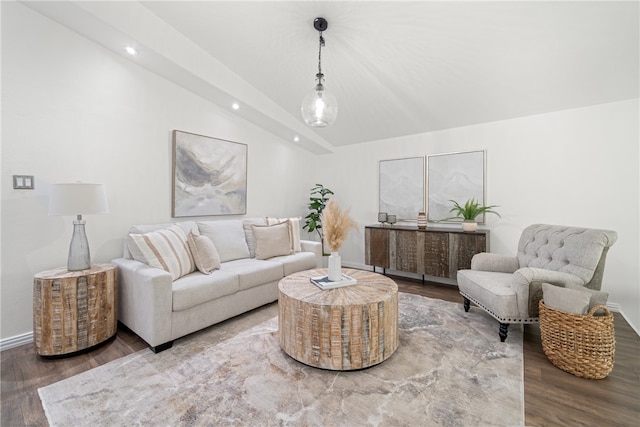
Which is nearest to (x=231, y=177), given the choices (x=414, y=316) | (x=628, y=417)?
(x=414, y=316)

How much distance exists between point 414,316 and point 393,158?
8.32ft

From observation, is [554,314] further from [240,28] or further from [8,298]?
[8,298]

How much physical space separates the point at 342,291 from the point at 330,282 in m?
0.15

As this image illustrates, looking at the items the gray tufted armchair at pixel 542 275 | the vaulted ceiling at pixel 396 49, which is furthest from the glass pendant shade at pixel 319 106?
the gray tufted armchair at pixel 542 275

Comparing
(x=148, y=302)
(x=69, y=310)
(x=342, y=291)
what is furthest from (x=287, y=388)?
(x=69, y=310)

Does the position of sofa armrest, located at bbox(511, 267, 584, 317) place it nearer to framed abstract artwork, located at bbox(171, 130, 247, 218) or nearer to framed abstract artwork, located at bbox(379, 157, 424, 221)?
framed abstract artwork, located at bbox(379, 157, 424, 221)

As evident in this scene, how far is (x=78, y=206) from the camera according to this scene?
80.0 inches

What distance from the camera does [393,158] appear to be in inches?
171

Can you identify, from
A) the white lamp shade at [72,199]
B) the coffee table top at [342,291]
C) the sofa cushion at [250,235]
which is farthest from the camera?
the sofa cushion at [250,235]

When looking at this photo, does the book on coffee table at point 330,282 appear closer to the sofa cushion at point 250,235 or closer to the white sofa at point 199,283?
the white sofa at point 199,283

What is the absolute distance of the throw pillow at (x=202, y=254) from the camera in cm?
262

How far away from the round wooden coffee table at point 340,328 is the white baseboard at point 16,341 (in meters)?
2.11

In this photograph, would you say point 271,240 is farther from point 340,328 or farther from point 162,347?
point 340,328

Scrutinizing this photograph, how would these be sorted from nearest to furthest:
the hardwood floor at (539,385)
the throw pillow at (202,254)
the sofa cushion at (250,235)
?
the hardwood floor at (539,385) < the throw pillow at (202,254) < the sofa cushion at (250,235)
